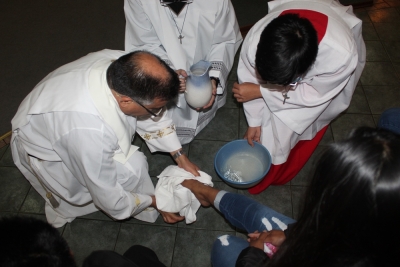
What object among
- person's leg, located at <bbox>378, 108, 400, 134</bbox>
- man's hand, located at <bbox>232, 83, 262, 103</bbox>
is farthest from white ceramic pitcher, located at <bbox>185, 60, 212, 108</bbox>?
person's leg, located at <bbox>378, 108, 400, 134</bbox>

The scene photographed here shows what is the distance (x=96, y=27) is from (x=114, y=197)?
241 centimetres

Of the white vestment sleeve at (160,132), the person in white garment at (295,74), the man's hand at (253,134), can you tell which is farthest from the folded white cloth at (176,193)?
the person in white garment at (295,74)

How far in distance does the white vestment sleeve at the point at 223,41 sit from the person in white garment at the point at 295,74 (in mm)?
228

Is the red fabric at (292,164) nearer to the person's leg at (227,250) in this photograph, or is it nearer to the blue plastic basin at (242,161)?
the blue plastic basin at (242,161)

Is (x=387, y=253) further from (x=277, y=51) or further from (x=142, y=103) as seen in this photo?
(x=142, y=103)

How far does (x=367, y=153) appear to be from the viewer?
31.4 inches

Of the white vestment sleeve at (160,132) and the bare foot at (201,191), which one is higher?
the white vestment sleeve at (160,132)

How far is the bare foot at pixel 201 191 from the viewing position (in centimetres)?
178

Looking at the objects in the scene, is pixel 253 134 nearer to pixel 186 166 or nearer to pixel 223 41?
A: pixel 186 166

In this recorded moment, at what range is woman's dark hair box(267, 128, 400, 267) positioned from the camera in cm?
78

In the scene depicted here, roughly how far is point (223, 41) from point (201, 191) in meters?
1.00

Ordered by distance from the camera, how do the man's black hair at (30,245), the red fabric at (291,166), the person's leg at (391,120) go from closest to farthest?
1. the man's black hair at (30,245)
2. the person's leg at (391,120)
3. the red fabric at (291,166)

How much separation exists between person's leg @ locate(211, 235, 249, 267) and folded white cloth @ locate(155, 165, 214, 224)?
0.36 meters

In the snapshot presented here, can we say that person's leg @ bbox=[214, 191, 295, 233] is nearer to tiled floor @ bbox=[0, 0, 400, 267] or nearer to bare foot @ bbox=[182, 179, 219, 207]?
bare foot @ bbox=[182, 179, 219, 207]
